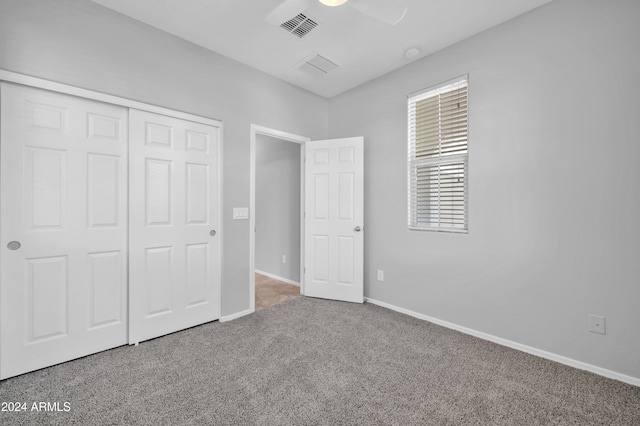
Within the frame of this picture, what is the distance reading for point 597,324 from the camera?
193cm

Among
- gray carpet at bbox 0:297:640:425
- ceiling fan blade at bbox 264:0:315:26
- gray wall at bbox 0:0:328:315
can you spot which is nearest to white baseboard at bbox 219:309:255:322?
gray wall at bbox 0:0:328:315

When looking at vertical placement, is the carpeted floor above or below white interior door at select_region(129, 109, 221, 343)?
below

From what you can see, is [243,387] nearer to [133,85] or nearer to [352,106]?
[133,85]

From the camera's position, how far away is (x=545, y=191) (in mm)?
2148

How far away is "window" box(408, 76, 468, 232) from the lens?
104 inches

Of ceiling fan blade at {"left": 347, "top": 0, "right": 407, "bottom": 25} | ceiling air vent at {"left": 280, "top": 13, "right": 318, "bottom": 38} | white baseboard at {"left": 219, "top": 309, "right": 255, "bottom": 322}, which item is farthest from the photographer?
white baseboard at {"left": 219, "top": 309, "right": 255, "bottom": 322}

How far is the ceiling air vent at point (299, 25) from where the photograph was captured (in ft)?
7.41

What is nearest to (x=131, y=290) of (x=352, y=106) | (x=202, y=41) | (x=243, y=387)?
(x=243, y=387)

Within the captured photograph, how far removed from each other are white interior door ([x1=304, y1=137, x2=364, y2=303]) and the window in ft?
2.20

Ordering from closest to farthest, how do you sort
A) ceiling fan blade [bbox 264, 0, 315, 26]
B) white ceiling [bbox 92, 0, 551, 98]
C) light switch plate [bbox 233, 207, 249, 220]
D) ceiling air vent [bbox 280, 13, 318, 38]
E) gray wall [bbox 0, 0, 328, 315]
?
1. ceiling fan blade [bbox 264, 0, 315, 26]
2. gray wall [bbox 0, 0, 328, 315]
3. white ceiling [bbox 92, 0, 551, 98]
4. ceiling air vent [bbox 280, 13, 318, 38]
5. light switch plate [bbox 233, 207, 249, 220]

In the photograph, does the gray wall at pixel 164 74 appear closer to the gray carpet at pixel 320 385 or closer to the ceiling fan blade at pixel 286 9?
the gray carpet at pixel 320 385

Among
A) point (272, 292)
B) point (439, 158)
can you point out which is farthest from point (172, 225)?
point (439, 158)

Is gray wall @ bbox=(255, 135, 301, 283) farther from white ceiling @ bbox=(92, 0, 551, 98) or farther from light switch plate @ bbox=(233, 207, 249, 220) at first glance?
white ceiling @ bbox=(92, 0, 551, 98)

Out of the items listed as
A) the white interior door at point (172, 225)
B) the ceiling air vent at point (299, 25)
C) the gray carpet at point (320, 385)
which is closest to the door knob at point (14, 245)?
the white interior door at point (172, 225)
